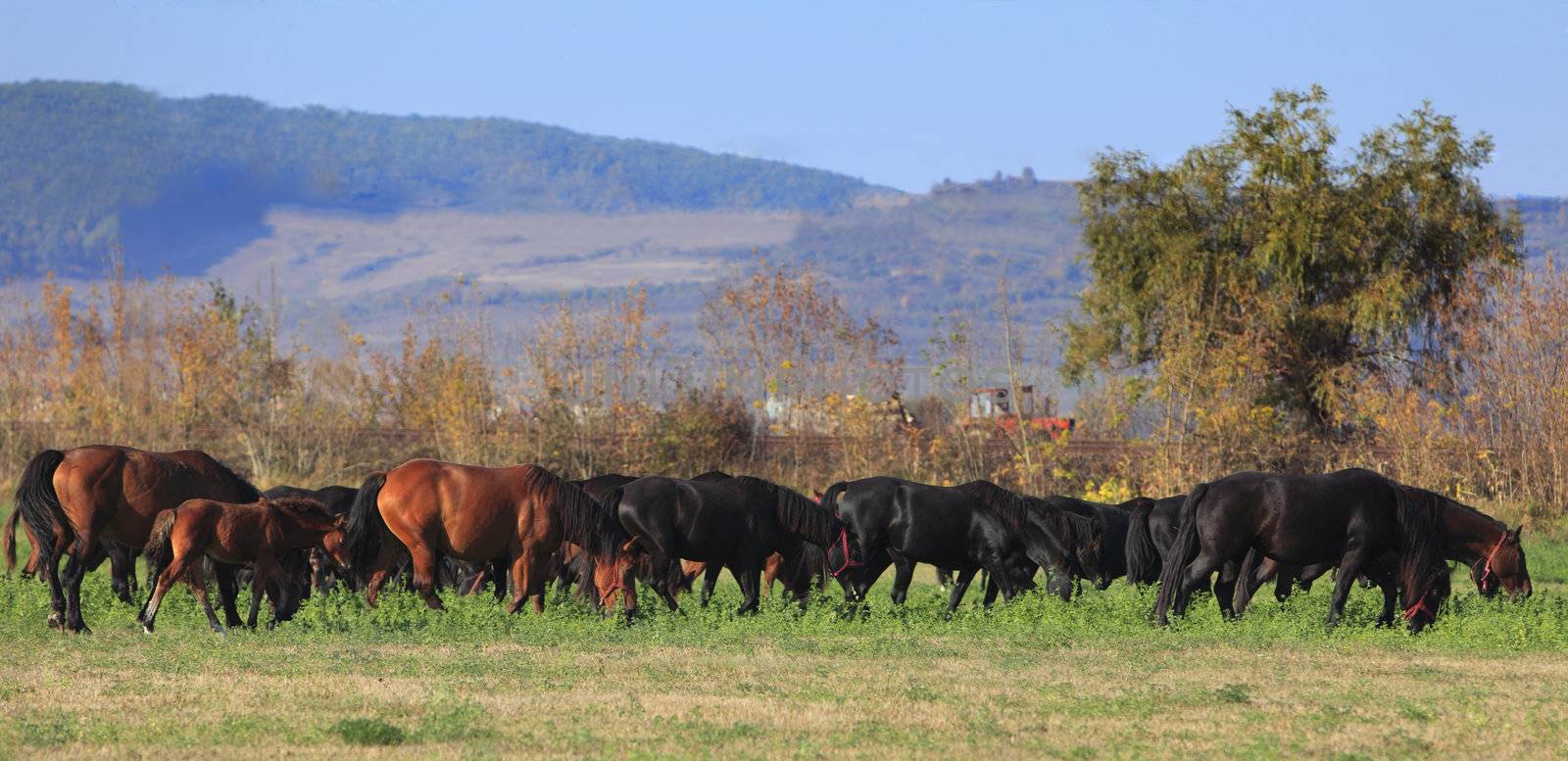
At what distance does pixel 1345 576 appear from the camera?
14.8m

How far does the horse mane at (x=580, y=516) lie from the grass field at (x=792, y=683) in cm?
54

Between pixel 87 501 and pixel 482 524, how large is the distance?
2.99 meters

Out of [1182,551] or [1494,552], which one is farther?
[1494,552]

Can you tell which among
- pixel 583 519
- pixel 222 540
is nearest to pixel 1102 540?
pixel 583 519

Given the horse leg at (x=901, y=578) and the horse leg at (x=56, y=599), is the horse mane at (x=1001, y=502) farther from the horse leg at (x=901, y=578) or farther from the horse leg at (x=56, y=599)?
the horse leg at (x=56, y=599)

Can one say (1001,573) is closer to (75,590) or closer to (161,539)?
(161,539)

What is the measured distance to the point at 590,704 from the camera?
1028 centimetres

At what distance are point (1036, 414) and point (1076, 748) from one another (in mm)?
23314

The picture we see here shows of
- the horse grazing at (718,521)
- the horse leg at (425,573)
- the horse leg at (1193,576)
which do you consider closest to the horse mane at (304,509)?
the horse leg at (425,573)

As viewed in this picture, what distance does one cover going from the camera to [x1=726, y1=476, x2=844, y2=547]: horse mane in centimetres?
1628

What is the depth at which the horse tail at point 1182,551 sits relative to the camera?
49.0 ft

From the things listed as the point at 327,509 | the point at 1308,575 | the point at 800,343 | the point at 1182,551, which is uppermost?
the point at 800,343

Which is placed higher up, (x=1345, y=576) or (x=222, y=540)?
(x=222, y=540)

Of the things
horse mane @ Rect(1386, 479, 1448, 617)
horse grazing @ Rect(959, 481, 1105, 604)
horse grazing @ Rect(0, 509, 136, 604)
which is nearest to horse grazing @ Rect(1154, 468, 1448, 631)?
horse mane @ Rect(1386, 479, 1448, 617)
